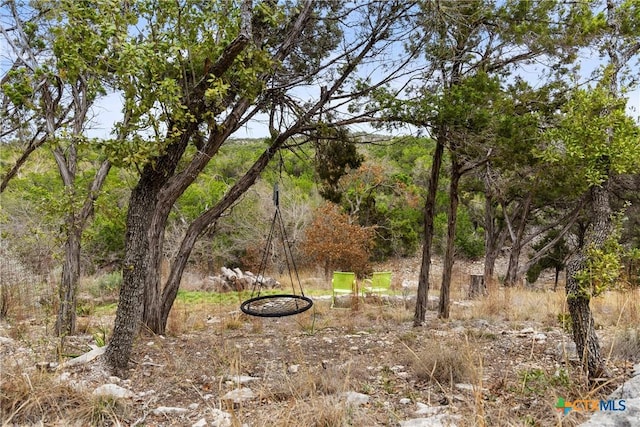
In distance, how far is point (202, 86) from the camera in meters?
3.74

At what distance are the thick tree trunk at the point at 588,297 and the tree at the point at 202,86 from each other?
2781 mm

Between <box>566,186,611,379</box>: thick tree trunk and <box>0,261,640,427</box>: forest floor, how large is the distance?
15 centimetres

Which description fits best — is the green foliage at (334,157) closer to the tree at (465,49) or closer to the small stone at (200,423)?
the tree at (465,49)

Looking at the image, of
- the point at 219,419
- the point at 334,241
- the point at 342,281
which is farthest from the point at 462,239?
the point at 219,419

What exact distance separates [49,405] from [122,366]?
3.19 feet

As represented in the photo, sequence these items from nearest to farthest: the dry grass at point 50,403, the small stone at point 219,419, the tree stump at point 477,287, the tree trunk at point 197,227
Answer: the small stone at point 219,419 → the dry grass at point 50,403 → the tree trunk at point 197,227 → the tree stump at point 477,287

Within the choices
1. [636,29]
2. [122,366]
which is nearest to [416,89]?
[636,29]

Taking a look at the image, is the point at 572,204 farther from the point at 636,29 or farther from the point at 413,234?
the point at 636,29

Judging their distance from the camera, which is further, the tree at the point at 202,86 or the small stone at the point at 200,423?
A: the tree at the point at 202,86

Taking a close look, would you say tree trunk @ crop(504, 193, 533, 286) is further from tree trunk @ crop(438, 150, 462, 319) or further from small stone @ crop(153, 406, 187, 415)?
small stone @ crop(153, 406, 187, 415)

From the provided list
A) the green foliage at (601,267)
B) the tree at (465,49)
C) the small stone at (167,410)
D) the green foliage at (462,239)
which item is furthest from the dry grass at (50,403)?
the green foliage at (462,239)

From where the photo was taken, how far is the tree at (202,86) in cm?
311

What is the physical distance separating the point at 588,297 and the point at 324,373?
6.38 feet

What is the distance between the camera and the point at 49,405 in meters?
2.82
